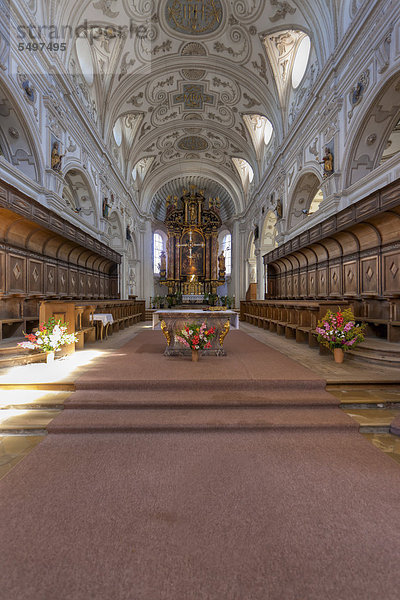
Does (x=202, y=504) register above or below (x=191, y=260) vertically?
below

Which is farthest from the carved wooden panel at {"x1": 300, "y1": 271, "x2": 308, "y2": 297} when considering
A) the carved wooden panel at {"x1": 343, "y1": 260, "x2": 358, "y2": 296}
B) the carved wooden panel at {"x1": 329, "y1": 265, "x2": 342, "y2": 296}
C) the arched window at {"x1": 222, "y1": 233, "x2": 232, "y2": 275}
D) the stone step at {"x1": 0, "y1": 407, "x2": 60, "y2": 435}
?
the arched window at {"x1": 222, "y1": 233, "x2": 232, "y2": 275}

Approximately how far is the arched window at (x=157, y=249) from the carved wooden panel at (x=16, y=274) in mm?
16495

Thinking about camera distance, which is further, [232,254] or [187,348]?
[232,254]

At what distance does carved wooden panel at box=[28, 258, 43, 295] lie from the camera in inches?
292

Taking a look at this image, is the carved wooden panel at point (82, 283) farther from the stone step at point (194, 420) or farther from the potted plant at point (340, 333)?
the potted plant at point (340, 333)

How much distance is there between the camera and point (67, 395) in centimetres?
352

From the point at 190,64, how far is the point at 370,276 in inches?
497

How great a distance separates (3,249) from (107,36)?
391 inches

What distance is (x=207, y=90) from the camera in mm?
14531

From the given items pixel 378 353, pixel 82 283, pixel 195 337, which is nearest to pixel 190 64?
pixel 82 283

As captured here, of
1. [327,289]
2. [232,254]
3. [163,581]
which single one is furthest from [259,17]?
[163,581]

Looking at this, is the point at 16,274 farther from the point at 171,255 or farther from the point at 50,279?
the point at 171,255

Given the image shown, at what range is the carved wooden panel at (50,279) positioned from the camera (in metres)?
8.17

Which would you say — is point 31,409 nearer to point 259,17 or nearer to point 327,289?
point 327,289
